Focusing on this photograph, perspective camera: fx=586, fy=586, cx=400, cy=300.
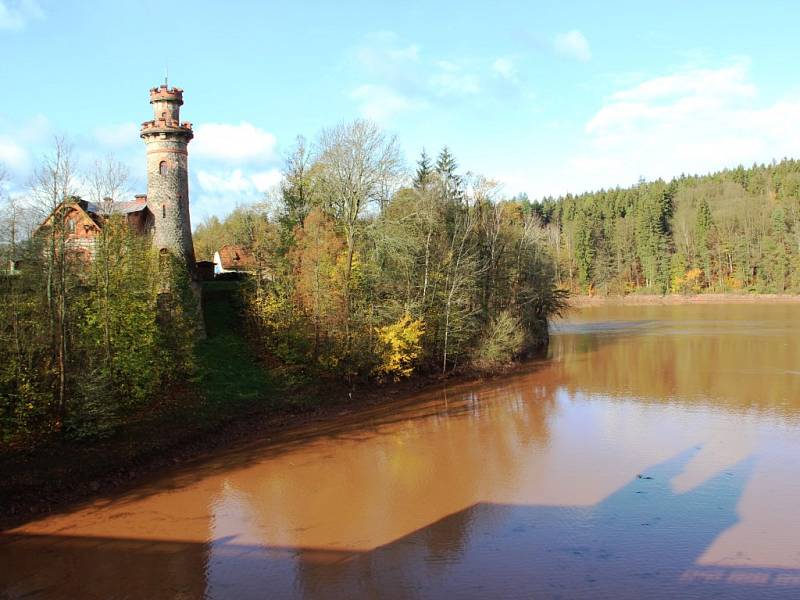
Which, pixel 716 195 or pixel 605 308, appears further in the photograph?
pixel 716 195

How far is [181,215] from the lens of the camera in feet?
76.8

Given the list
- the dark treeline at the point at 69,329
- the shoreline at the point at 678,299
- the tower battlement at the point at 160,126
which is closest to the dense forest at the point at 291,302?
the dark treeline at the point at 69,329

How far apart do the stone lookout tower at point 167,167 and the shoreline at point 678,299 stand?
51296 mm

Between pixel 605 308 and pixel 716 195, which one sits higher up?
pixel 716 195

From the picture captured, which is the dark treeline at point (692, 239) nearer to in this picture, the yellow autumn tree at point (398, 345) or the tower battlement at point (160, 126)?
the yellow autumn tree at point (398, 345)

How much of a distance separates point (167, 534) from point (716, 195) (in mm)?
86584

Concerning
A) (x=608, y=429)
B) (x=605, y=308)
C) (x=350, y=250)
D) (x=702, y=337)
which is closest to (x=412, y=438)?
(x=608, y=429)

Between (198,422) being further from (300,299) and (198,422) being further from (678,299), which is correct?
(678,299)

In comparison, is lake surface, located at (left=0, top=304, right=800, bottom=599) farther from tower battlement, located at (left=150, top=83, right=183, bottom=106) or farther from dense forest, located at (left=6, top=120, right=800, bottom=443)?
tower battlement, located at (left=150, top=83, right=183, bottom=106)

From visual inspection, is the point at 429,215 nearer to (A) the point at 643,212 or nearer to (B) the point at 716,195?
(A) the point at 643,212

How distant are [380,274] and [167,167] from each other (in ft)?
32.4

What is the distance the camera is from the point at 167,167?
2314cm

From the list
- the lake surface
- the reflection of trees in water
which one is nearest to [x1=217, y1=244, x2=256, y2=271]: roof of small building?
the reflection of trees in water

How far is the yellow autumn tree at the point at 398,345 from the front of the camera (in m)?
24.9
